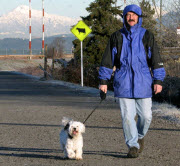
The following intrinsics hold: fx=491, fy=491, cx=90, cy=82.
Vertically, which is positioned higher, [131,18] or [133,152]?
[131,18]

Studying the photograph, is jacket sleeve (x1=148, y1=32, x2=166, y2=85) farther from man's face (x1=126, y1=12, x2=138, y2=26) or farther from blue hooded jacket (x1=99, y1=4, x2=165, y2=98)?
man's face (x1=126, y1=12, x2=138, y2=26)

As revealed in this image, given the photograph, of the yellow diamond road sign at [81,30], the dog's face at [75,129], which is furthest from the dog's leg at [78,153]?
the yellow diamond road sign at [81,30]

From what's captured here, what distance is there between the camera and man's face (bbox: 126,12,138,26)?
6199mm

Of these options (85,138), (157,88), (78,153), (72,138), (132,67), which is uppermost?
(132,67)

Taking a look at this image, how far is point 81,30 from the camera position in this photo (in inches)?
880

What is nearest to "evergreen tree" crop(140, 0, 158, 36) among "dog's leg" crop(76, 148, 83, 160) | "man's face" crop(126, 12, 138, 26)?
"man's face" crop(126, 12, 138, 26)

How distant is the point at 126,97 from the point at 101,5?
34.1m

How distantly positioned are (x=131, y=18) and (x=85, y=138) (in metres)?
2.86

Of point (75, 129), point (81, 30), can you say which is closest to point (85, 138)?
point (75, 129)

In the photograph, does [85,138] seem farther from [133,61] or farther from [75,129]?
[133,61]

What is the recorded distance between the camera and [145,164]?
627cm

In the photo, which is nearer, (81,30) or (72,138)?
(72,138)

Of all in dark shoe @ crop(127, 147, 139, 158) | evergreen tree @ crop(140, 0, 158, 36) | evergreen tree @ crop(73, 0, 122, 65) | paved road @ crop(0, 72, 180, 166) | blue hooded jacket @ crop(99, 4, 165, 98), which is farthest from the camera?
evergreen tree @ crop(73, 0, 122, 65)

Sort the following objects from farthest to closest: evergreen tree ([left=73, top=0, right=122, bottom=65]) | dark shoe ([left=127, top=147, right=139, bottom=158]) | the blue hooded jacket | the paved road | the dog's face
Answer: evergreen tree ([left=73, top=0, right=122, bottom=65]) → the paved road → dark shoe ([left=127, top=147, right=139, bottom=158]) → the blue hooded jacket → the dog's face
